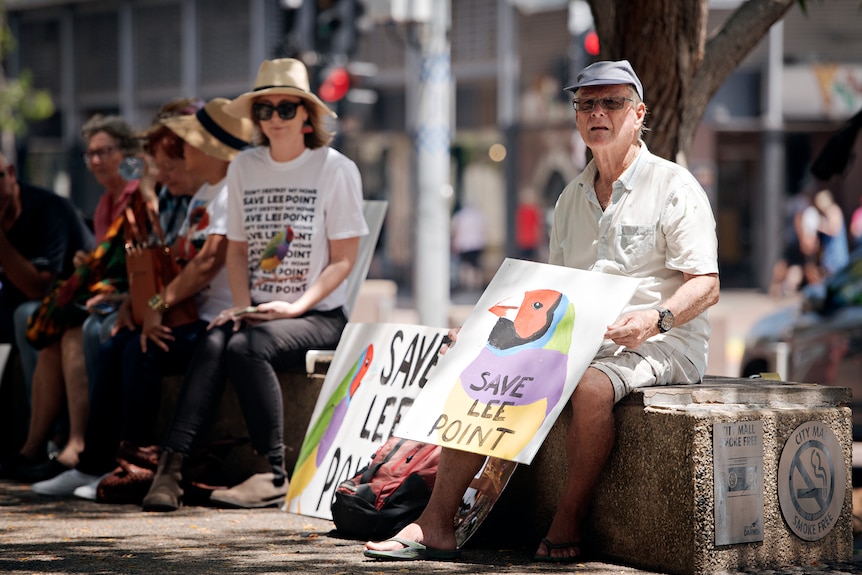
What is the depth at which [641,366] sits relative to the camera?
5102 millimetres

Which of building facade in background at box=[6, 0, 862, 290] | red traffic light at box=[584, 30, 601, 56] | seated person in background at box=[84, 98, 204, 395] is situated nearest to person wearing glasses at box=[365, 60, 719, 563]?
seated person in background at box=[84, 98, 204, 395]

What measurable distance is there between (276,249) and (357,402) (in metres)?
0.91

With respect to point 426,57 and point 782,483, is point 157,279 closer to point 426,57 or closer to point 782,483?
point 782,483

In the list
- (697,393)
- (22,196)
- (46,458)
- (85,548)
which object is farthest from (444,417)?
(22,196)

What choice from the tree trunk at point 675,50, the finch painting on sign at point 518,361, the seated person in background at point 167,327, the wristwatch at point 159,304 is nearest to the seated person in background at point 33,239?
the seated person in background at point 167,327

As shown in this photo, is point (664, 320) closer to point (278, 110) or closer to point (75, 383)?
point (278, 110)

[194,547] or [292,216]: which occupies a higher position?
[292,216]

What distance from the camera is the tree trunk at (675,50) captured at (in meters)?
6.62

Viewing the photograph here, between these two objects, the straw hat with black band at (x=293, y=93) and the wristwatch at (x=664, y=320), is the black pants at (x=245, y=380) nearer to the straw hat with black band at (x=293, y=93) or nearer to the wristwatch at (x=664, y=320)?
the straw hat with black band at (x=293, y=93)

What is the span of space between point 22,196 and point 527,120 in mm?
16591

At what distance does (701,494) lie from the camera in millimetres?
4770

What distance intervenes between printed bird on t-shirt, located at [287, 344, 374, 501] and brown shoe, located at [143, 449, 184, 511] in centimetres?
50

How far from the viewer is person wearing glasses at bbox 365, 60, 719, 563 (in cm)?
502

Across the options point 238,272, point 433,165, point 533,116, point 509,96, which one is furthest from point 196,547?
point 509,96
